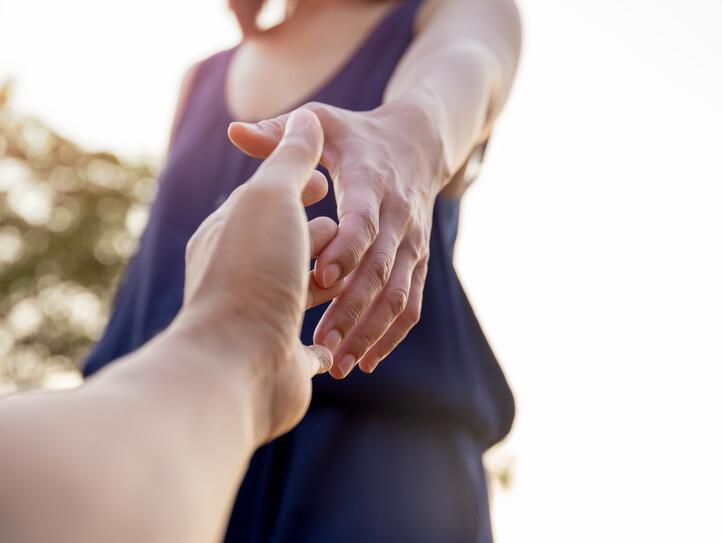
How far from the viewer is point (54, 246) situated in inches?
420

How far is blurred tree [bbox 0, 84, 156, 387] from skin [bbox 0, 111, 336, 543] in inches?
427

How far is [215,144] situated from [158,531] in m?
1.58

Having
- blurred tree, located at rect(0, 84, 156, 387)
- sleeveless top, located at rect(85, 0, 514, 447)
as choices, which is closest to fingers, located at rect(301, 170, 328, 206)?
sleeveless top, located at rect(85, 0, 514, 447)

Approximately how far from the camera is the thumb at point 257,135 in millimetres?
927

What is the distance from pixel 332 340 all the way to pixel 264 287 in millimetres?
250

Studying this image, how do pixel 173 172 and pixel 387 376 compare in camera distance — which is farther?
pixel 173 172

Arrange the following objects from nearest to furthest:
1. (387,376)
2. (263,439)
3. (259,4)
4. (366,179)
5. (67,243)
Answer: (263,439), (366,179), (387,376), (259,4), (67,243)

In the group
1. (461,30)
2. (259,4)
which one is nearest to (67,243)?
(259,4)

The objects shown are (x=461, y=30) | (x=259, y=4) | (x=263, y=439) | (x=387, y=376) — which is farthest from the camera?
(x=259, y=4)

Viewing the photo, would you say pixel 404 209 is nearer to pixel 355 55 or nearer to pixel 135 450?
pixel 135 450

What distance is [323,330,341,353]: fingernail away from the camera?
35.5 inches

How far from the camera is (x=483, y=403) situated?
55.5 inches

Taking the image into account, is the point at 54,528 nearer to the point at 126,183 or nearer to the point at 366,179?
the point at 366,179

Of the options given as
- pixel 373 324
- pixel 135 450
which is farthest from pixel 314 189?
pixel 135 450
